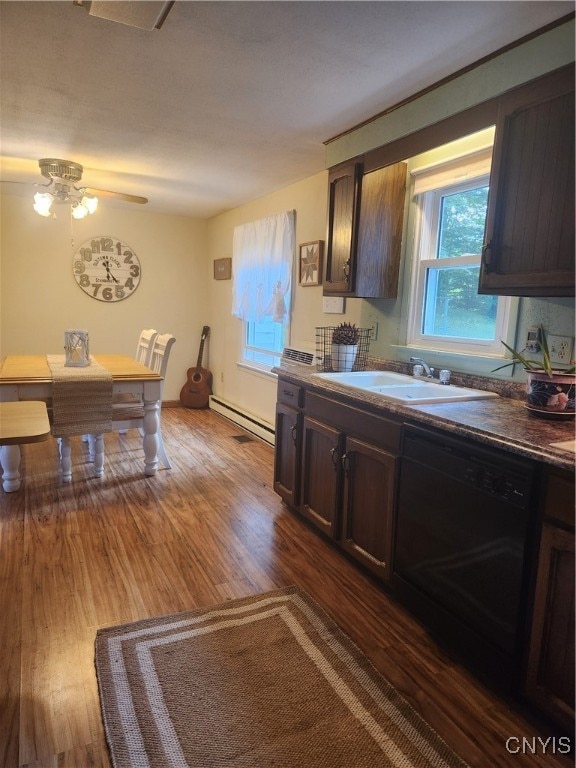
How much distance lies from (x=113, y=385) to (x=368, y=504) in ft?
6.00

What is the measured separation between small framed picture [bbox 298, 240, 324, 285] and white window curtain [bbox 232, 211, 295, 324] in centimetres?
17

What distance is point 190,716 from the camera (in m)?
1.42

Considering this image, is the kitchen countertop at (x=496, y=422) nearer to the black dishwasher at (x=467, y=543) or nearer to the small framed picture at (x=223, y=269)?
the black dishwasher at (x=467, y=543)

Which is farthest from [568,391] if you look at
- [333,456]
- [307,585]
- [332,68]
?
[332,68]

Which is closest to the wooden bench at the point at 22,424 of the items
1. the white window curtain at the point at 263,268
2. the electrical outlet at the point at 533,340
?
the electrical outlet at the point at 533,340

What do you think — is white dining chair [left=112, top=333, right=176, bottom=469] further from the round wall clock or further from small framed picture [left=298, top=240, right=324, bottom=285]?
the round wall clock

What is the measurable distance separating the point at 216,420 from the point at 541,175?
3.95 metres

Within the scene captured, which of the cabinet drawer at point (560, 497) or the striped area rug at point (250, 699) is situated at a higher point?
the cabinet drawer at point (560, 497)

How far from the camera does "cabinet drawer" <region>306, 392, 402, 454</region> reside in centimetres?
191

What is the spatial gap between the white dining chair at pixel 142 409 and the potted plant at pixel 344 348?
127 cm

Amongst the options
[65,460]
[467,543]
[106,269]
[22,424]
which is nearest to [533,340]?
[467,543]

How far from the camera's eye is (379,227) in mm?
2627

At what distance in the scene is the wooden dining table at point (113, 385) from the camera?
2869 millimetres

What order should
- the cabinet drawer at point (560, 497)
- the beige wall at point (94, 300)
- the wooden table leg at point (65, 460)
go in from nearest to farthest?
the cabinet drawer at point (560, 497) < the wooden table leg at point (65, 460) < the beige wall at point (94, 300)
